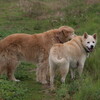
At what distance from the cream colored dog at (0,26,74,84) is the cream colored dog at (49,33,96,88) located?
2.32 feet

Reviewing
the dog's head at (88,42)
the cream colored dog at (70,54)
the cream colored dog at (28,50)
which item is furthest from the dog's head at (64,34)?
the dog's head at (88,42)

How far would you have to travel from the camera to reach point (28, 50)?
9164mm

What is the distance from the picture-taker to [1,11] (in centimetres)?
2159

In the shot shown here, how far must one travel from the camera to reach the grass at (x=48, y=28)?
297 inches

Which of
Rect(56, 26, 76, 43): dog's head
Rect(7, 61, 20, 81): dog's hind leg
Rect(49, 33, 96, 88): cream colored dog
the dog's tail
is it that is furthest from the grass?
Rect(56, 26, 76, 43): dog's head

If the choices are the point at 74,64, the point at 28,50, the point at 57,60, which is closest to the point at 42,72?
the point at 28,50

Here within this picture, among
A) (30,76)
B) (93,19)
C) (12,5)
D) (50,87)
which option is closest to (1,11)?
(12,5)

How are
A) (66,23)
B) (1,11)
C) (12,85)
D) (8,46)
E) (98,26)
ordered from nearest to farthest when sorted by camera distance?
(12,85) < (8,46) < (98,26) < (66,23) < (1,11)

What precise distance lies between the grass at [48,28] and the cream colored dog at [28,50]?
0.36 metres

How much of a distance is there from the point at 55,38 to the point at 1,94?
2463 mm

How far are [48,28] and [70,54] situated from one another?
8.16 metres

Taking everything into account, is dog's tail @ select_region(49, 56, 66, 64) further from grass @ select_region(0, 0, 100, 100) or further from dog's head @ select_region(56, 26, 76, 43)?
dog's head @ select_region(56, 26, 76, 43)

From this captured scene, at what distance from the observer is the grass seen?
24.7 ft

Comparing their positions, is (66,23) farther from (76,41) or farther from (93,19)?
(76,41)
